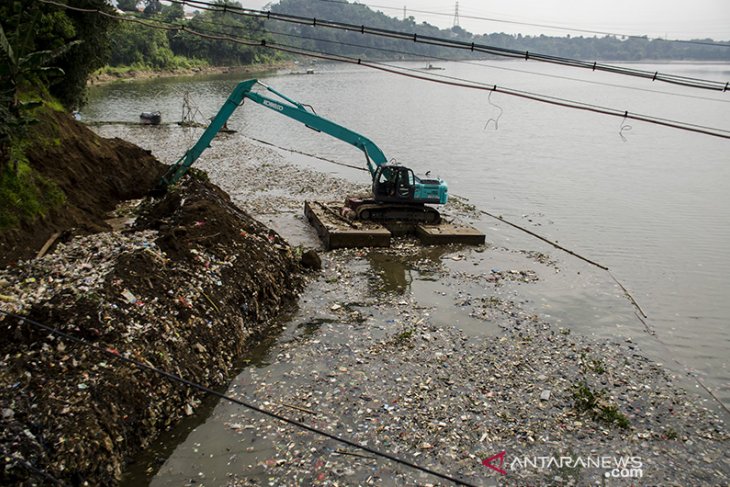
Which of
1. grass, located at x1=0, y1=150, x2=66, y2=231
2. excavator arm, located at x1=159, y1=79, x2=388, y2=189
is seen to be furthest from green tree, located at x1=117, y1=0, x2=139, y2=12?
grass, located at x1=0, y1=150, x2=66, y2=231

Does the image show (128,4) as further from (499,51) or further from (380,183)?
(499,51)

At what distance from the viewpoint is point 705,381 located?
44.6ft

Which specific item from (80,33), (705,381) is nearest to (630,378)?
(705,381)

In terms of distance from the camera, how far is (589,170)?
38.0 meters

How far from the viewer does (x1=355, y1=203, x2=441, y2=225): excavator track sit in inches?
851

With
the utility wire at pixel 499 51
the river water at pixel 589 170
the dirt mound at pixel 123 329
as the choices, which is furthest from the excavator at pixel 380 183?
the utility wire at pixel 499 51

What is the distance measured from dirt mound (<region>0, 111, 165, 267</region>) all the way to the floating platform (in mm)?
6878

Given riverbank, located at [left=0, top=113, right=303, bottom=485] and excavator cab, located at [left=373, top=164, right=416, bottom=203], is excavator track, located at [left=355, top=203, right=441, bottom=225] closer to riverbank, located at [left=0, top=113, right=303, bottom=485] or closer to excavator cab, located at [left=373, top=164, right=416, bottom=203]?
excavator cab, located at [left=373, top=164, right=416, bottom=203]

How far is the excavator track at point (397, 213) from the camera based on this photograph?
21625 mm

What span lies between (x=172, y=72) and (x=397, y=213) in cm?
8843

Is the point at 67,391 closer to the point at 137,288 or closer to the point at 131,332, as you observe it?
the point at 131,332

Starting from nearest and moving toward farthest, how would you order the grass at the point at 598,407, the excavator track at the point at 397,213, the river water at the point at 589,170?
1. the grass at the point at 598,407
2. the river water at the point at 589,170
3. the excavator track at the point at 397,213

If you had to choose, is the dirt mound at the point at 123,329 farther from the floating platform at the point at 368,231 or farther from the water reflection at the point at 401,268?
the floating platform at the point at 368,231

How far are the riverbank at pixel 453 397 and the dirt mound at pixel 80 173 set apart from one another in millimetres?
6900
